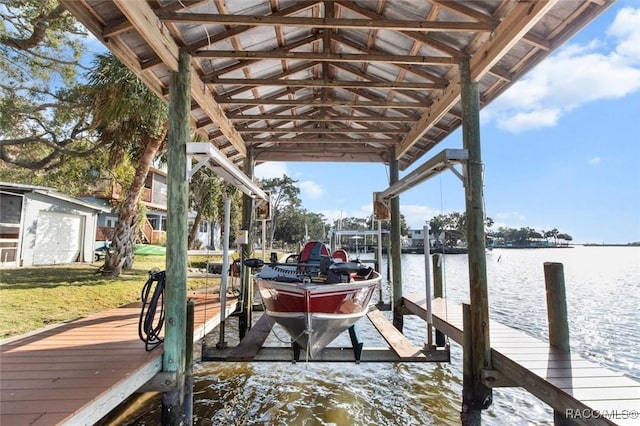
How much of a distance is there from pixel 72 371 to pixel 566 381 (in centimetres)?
447

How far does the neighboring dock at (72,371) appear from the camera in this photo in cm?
260

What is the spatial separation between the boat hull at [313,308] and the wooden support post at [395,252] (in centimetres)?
351

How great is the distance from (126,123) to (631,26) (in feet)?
34.9

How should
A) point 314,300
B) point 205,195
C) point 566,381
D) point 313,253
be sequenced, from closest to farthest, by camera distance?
point 566,381 → point 314,300 → point 313,253 → point 205,195

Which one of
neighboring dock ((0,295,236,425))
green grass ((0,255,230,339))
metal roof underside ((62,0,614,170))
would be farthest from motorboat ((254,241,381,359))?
metal roof underside ((62,0,614,170))

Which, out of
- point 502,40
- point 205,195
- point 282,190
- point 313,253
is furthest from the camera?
point 282,190

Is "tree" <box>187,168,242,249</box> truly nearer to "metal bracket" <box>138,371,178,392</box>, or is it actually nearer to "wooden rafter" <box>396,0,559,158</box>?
"wooden rafter" <box>396,0,559,158</box>

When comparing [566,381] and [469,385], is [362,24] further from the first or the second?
[469,385]

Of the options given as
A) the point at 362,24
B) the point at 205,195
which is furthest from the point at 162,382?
the point at 205,195

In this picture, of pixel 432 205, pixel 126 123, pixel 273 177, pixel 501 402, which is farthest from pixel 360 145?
pixel 273 177

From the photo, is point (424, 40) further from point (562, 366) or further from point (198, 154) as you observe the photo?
point (562, 366)

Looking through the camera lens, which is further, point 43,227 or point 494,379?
point 43,227

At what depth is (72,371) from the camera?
333cm

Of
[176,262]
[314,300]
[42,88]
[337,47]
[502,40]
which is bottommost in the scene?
[314,300]
